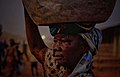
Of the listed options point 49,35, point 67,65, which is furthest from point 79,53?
point 49,35

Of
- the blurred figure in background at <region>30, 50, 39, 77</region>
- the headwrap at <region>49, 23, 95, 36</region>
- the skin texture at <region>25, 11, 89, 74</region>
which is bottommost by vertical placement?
the blurred figure in background at <region>30, 50, 39, 77</region>

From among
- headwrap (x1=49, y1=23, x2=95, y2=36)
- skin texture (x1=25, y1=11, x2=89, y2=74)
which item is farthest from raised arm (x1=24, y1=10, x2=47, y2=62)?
headwrap (x1=49, y1=23, x2=95, y2=36)

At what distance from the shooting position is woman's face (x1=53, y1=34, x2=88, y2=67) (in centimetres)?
183

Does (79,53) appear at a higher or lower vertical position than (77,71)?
higher

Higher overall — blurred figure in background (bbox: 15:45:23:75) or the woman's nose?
the woman's nose

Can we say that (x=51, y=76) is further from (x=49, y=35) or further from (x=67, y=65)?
(x=49, y=35)

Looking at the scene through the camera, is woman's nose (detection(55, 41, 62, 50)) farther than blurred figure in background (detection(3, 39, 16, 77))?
No

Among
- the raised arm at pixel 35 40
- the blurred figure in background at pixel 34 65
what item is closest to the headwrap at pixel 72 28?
the raised arm at pixel 35 40

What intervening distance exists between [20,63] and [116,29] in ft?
2.30

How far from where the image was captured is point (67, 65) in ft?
6.08

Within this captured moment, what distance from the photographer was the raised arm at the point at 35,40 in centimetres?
192

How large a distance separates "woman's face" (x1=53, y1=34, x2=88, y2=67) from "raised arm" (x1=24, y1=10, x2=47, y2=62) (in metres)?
0.11

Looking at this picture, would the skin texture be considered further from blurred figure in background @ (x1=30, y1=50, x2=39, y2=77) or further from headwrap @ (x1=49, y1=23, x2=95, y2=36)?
blurred figure in background @ (x1=30, y1=50, x2=39, y2=77)

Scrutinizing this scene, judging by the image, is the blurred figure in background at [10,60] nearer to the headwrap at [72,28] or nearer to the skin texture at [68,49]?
the skin texture at [68,49]
